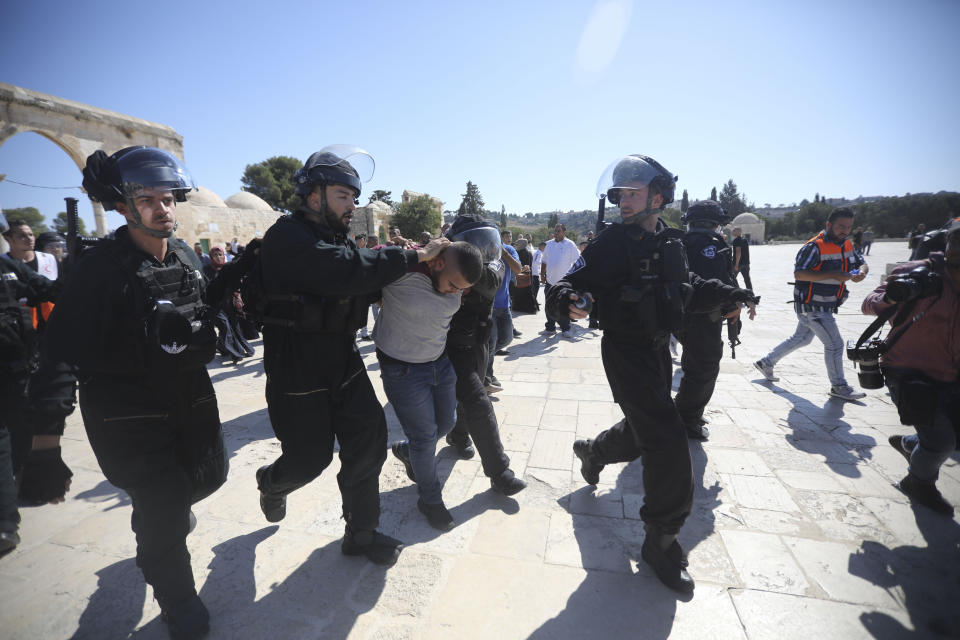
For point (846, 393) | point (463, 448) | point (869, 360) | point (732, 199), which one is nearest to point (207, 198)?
point (463, 448)

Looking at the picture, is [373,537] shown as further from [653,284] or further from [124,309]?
[653,284]

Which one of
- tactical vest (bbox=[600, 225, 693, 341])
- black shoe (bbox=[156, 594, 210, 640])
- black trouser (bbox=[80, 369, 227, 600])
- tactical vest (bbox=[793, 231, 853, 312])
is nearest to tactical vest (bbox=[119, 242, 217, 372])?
black trouser (bbox=[80, 369, 227, 600])

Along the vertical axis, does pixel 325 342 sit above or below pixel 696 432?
above

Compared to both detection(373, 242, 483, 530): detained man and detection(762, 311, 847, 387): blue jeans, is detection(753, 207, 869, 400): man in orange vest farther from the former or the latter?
detection(373, 242, 483, 530): detained man

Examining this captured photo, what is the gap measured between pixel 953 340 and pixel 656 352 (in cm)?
184

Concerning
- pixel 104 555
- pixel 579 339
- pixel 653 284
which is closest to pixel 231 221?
pixel 579 339

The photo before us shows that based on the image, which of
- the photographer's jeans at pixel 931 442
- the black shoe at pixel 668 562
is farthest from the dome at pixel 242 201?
the photographer's jeans at pixel 931 442

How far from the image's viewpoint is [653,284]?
2393mm

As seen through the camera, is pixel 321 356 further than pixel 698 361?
No

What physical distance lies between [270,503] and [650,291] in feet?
7.92

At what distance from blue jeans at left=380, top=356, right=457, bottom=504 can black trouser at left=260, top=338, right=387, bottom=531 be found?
158 mm

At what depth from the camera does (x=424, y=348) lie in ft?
8.09

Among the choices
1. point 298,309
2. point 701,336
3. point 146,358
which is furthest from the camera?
point 701,336

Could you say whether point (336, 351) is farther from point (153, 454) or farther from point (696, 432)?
point (696, 432)
